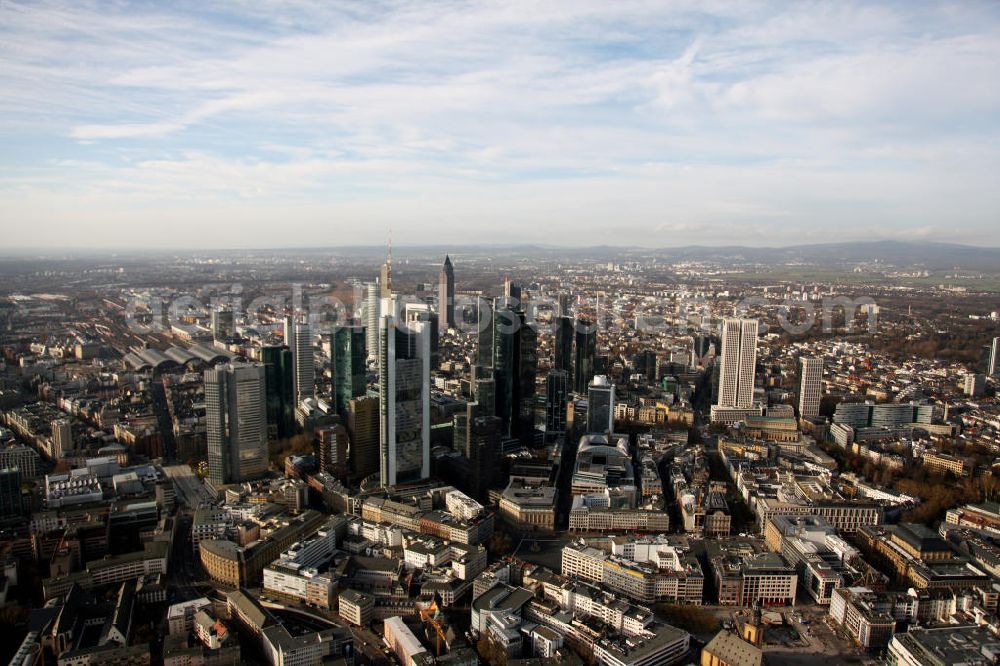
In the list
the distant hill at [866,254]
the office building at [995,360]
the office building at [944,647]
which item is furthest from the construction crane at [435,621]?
the distant hill at [866,254]

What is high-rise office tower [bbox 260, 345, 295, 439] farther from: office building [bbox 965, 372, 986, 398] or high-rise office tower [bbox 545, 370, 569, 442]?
office building [bbox 965, 372, 986, 398]

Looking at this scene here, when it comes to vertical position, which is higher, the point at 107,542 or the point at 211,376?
the point at 211,376

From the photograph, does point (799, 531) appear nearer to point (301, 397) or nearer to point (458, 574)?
point (458, 574)

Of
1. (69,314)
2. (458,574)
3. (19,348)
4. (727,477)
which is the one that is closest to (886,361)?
(727,477)

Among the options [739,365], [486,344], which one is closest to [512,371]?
[486,344]

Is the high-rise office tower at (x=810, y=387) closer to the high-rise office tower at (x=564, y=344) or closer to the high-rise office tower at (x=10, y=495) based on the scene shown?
the high-rise office tower at (x=564, y=344)

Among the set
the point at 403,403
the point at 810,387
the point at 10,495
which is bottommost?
the point at 10,495

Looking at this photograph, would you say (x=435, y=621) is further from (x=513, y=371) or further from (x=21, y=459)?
(x=21, y=459)
